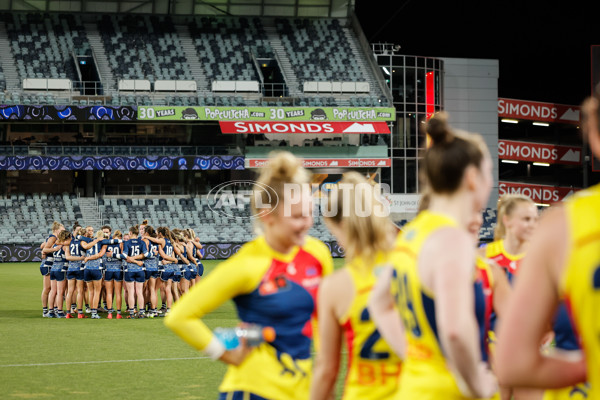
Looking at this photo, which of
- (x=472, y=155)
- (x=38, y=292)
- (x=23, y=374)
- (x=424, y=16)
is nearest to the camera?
(x=472, y=155)

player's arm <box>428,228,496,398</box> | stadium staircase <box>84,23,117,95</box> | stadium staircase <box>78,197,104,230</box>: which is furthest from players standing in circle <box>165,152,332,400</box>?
stadium staircase <box>84,23,117,95</box>

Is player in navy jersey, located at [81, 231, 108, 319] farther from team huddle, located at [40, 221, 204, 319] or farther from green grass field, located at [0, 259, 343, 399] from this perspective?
green grass field, located at [0, 259, 343, 399]

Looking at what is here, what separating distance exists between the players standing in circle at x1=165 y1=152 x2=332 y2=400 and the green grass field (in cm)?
593

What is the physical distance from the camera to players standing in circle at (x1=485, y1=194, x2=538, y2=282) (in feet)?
22.3

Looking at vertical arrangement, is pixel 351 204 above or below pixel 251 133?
below

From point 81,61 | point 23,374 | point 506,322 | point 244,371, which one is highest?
point 81,61

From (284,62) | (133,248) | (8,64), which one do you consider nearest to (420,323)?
(133,248)

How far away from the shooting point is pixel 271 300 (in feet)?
13.7

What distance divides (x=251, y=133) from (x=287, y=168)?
46.4 m

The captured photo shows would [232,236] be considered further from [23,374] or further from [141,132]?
[23,374]

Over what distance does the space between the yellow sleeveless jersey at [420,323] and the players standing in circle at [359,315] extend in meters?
0.70

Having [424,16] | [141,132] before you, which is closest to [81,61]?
[141,132]

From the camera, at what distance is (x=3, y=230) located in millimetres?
45094

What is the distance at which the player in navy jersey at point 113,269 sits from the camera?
1834 cm
